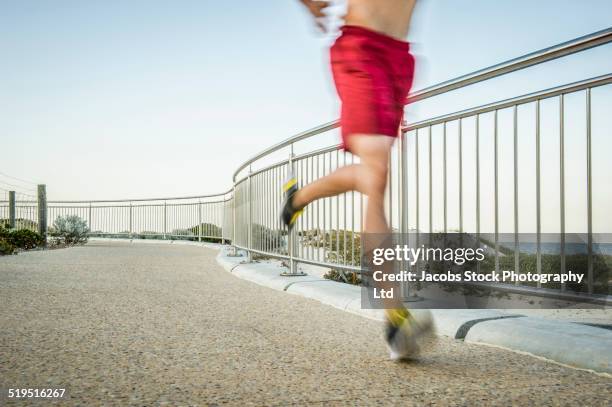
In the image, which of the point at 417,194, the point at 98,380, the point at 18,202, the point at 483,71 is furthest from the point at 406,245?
the point at 18,202

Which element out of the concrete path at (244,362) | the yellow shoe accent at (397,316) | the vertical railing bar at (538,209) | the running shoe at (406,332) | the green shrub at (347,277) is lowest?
the green shrub at (347,277)

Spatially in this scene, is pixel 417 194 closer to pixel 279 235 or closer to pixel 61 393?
pixel 279 235

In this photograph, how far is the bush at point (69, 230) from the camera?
52.0 ft

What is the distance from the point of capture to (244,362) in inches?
90.3

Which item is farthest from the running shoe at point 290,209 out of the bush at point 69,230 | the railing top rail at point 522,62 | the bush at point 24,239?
the bush at point 69,230

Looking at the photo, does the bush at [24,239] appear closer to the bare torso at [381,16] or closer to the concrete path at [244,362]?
the concrete path at [244,362]

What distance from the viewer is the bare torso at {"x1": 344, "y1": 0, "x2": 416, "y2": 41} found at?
2199 millimetres

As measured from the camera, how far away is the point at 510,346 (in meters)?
2.51

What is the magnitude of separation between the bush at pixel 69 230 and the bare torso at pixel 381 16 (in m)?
15.1

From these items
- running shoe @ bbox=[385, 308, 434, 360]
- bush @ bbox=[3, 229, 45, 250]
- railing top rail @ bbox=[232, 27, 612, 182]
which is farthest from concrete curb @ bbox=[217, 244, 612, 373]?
bush @ bbox=[3, 229, 45, 250]

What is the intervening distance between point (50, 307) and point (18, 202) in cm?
1773

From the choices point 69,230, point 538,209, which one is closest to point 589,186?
point 538,209

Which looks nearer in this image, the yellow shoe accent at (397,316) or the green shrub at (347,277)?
the yellow shoe accent at (397,316)

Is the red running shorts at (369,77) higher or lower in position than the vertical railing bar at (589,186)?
higher
